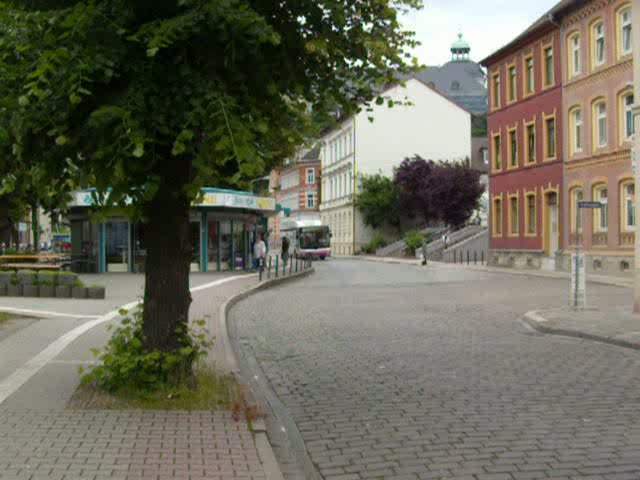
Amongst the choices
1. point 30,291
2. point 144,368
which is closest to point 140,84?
point 144,368

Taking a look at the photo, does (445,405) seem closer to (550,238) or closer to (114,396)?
(114,396)

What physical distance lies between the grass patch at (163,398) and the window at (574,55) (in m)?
31.6

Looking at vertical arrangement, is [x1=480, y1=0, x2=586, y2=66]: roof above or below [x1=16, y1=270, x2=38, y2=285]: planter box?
above

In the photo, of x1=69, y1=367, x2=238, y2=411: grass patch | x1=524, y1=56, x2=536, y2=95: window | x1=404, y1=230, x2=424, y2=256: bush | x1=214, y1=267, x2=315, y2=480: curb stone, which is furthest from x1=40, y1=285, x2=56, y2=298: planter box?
x1=404, y1=230, x2=424, y2=256: bush

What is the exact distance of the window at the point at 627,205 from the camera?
30672mm

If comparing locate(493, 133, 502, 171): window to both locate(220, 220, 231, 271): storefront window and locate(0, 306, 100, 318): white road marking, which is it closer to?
locate(220, 220, 231, 271): storefront window

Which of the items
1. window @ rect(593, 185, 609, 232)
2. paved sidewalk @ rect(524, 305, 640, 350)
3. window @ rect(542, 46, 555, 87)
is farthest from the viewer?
window @ rect(542, 46, 555, 87)

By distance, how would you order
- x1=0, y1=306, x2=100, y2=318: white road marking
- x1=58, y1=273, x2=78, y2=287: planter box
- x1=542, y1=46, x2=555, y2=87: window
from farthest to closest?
1. x1=542, y1=46, x2=555, y2=87: window
2. x1=58, y1=273, x2=78, y2=287: planter box
3. x1=0, y1=306, x2=100, y2=318: white road marking

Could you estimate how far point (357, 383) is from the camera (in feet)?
29.2

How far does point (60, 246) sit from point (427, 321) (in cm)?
5069

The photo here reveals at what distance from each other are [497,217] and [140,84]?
130 ft

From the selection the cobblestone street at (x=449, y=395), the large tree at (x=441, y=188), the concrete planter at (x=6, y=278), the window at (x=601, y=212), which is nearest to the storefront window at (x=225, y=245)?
the concrete planter at (x=6, y=278)

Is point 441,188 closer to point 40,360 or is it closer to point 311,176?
point 311,176

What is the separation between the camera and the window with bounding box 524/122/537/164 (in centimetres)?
3953
